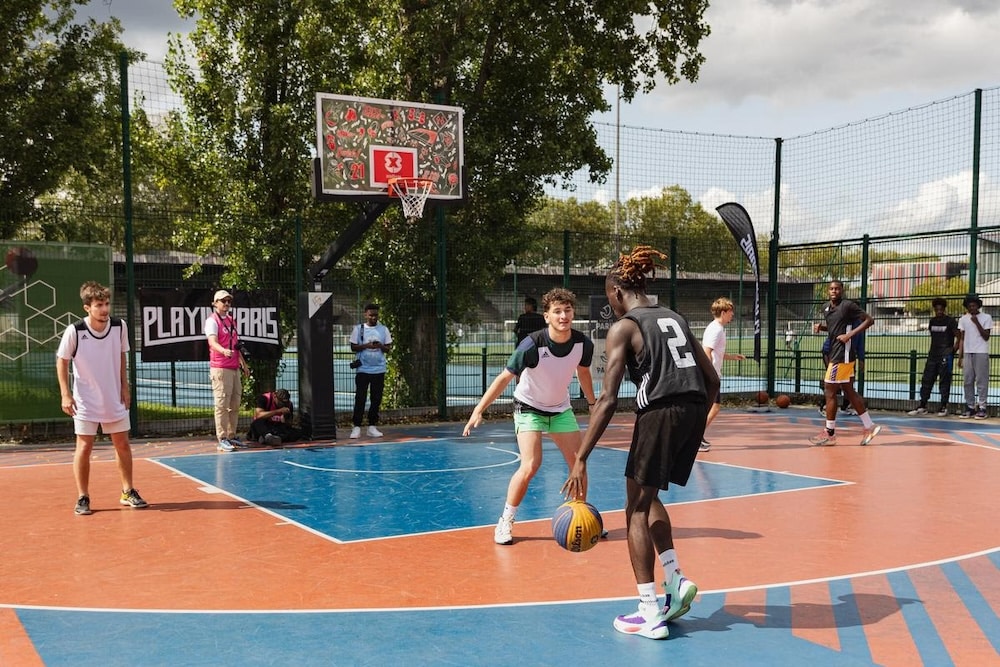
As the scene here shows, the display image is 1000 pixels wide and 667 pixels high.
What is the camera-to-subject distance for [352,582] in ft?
19.6

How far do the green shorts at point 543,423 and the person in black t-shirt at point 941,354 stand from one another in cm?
1243

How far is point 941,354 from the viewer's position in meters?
16.8

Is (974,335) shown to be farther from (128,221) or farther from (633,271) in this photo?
(128,221)

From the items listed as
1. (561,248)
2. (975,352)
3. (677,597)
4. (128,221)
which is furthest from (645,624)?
(975,352)

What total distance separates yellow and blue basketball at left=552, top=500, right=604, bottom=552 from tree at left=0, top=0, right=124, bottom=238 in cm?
1456

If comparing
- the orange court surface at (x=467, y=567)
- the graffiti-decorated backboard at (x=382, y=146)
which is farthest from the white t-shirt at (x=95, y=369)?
the graffiti-decorated backboard at (x=382, y=146)

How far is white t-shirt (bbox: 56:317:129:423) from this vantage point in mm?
8062

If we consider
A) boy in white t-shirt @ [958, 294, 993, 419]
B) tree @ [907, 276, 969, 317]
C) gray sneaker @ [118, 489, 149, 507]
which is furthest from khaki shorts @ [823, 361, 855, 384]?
gray sneaker @ [118, 489, 149, 507]

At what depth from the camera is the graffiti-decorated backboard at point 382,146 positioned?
43.6 feet

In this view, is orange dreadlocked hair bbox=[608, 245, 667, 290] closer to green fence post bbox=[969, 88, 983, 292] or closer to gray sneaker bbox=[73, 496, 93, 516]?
gray sneaker bbox=[73, 496, 93, 516]

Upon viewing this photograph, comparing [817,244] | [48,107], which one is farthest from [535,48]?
[48,107]

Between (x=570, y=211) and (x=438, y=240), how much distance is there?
47.1 m

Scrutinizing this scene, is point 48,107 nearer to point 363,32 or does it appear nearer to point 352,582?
point 363,32

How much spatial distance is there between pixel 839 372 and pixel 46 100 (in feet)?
50.1
